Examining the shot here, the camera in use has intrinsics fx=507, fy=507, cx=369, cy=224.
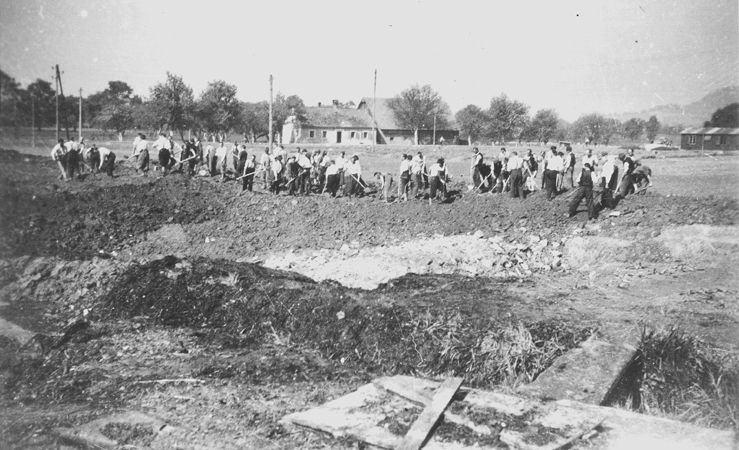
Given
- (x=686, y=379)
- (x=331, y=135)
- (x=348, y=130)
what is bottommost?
(x=686, y=379)

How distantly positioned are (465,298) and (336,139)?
147ft

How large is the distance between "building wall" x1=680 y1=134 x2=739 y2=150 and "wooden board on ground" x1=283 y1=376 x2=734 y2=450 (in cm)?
4589

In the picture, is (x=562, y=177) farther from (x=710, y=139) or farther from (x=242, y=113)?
(x=242, y=113)

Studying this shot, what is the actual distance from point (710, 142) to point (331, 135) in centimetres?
3490

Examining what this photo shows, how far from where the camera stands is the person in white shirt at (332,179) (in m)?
15.8

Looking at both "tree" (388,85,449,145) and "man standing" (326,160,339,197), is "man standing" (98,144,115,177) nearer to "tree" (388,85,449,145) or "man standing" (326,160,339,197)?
"man standing" (326,160,339,197)

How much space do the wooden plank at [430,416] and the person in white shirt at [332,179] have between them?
11.3 meters

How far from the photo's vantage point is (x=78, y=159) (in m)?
16.4

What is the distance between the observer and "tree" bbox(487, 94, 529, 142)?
166 feet

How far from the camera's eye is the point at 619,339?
254 inches

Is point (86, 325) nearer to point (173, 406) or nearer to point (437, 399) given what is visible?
point (173, 406)

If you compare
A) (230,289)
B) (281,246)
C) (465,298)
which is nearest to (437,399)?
(465,298)

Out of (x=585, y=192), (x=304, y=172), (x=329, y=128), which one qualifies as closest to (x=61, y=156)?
(x=304, y=172)

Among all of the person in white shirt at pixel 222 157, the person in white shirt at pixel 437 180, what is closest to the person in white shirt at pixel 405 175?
the person in white shirt at pixel 437 180
